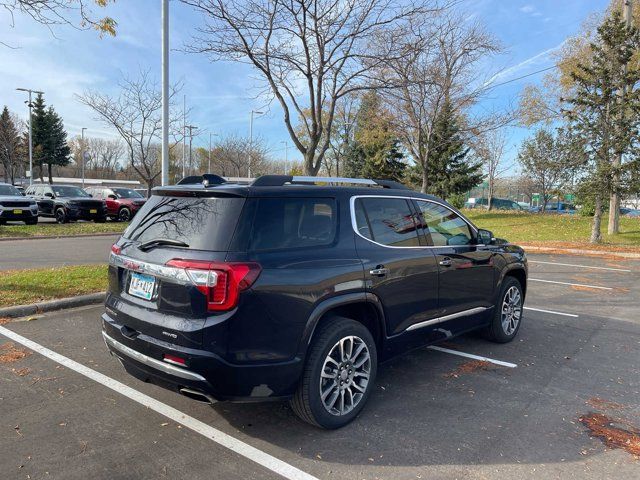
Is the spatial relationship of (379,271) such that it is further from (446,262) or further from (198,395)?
(198,395)

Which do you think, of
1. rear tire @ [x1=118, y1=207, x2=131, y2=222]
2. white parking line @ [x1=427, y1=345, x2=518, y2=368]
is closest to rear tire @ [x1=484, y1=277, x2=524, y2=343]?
white parking line @ [x1=427, y1=345, x2=518, y2=368]

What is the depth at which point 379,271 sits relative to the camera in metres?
3.62

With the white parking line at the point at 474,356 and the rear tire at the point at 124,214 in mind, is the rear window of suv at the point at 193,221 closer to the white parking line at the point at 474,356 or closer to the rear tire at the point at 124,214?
the white parking line at the point at 474,356

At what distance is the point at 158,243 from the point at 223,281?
2.38 ft

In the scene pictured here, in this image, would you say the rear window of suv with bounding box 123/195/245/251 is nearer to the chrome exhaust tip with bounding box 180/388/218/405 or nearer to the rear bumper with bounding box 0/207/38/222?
the chrome exhaust tip with bounding box 180/388/218/405

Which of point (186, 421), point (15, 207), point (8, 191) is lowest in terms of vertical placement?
point (186, 421)

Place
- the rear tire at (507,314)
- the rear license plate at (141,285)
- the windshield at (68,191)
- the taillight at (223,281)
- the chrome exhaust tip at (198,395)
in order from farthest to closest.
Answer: the windshield at (68,191) < the rear tire at (507,314) < the rear license plate at (141,285) < the chrome exhaust tip at (198,395) < the taillight at (223,281)

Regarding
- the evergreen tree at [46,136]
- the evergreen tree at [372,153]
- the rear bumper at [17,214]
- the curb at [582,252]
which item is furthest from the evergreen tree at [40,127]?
the curb at [582,252]

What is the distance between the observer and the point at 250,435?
3.26 m

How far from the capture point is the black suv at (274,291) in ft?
9.43

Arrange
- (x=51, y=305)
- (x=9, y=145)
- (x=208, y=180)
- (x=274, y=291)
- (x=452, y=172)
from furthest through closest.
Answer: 1. (x=9, y=145)
2. (x=452, y=172)
3. (x=51, y=305)
4. (x=208, y=180)
5. (x=274, y=291)

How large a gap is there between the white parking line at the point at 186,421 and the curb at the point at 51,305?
122 centimetres

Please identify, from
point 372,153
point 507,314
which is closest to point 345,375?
point 507,314

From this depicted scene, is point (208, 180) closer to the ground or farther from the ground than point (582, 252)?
farther from the ground
